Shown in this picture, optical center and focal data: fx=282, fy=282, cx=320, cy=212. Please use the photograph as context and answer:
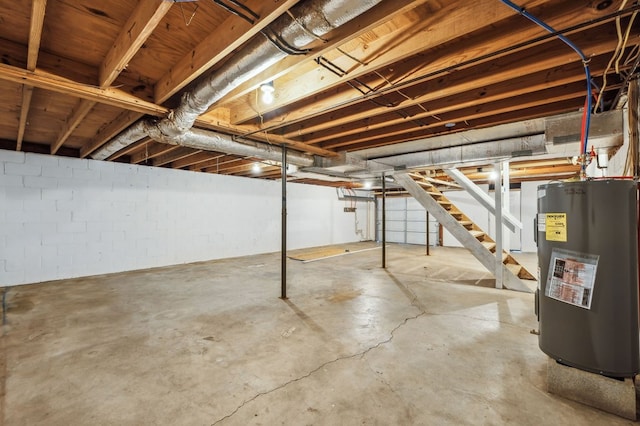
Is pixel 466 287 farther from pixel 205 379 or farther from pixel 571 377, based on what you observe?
pixel 205 379

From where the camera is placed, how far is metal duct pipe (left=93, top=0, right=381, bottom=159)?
1.19 meters

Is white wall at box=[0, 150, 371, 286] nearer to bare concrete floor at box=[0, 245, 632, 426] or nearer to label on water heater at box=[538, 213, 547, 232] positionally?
bare concrete floor at box=[0, 245, 632, 426]

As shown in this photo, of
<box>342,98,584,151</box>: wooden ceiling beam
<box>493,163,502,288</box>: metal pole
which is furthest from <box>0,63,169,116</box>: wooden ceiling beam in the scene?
<box>493,163,502,288</box>: metal pole

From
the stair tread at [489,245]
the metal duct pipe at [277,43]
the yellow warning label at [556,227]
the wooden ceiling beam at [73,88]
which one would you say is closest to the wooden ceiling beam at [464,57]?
the metal duct pipe at [277,43]

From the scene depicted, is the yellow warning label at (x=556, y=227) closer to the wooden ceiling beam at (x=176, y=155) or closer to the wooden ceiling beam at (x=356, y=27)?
the wooden ceiling beam at (x=356, y=27)

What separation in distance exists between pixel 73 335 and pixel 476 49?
3.85 m

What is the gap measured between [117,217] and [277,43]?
5.16 meters

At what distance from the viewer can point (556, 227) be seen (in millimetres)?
1656

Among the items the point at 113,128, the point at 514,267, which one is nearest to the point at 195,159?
the point at 113,128

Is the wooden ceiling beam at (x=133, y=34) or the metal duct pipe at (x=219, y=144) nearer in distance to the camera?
the wooden ceiling beam at (x=133, y=34)

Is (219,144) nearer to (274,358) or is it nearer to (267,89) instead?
(267,89)

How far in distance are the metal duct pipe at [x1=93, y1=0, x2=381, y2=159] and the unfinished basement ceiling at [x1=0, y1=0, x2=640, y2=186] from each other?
0.02m

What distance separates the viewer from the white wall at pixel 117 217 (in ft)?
14.0

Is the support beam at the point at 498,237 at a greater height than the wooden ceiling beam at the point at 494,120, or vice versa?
the wooden ceiling beam at the point at 494,120
